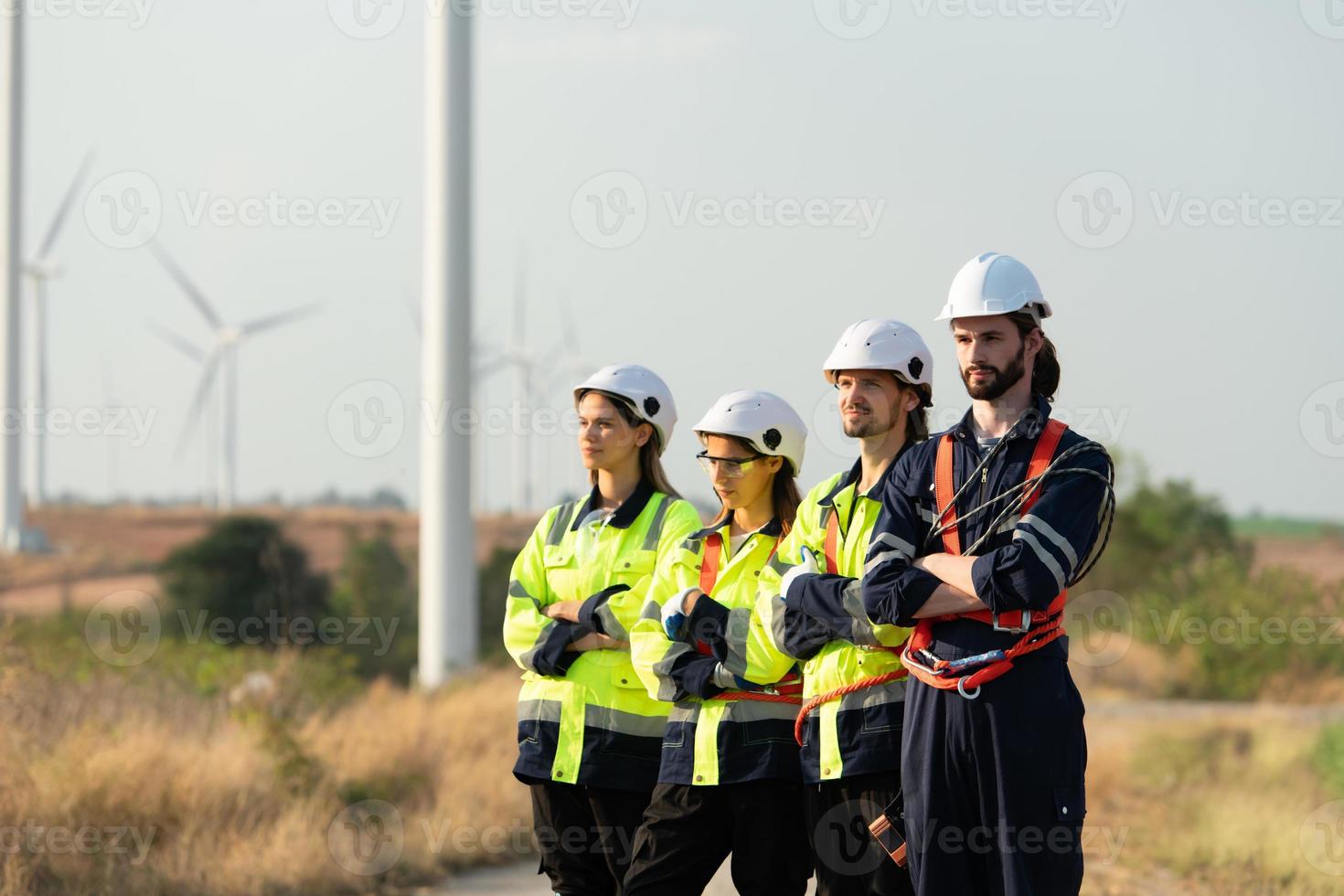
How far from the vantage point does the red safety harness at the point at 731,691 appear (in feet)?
18.9

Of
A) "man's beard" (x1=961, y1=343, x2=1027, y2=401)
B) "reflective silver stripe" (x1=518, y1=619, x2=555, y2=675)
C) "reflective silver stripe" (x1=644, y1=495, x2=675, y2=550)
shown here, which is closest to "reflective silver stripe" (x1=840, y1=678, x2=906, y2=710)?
"man's beard" (x1=961, y1=343, x2=1027, y2=401)

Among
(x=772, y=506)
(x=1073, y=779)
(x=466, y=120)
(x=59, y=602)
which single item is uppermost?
(x=466, y=120)

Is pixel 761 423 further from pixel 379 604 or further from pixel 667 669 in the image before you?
pixel 379 604

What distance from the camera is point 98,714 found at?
38.2 ft

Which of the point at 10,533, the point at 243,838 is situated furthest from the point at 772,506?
the point at 10,533

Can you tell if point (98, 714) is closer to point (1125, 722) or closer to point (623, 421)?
point (623, 421)

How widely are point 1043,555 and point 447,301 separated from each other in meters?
16.0

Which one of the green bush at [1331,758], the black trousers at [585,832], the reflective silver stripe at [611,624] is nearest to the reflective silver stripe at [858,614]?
the reflective silver stripe at [611,624]

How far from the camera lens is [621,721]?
6227 millimetres

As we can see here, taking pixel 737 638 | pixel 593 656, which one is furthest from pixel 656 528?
pixel 737 638

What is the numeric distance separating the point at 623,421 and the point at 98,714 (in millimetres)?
6569

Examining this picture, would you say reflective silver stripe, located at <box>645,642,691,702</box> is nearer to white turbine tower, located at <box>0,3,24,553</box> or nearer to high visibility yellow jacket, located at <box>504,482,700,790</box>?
high visibility yellow jacket, located at <box>504,482,700,790</box>

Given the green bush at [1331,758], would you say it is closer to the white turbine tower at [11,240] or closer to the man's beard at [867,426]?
the man's beard at [867,426]

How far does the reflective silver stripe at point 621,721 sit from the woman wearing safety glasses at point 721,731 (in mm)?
281
